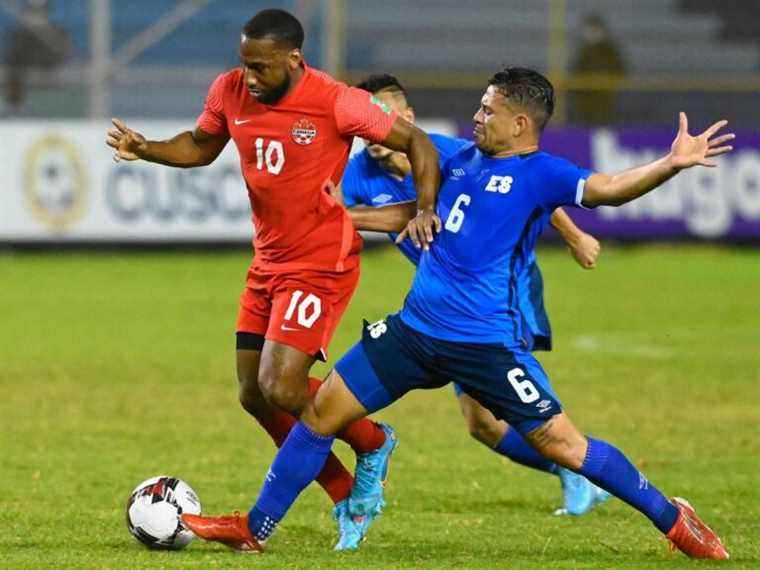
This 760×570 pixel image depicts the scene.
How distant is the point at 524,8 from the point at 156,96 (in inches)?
235

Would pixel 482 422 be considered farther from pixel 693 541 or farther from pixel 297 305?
pixel 693 541

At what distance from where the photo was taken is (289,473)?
275 inches

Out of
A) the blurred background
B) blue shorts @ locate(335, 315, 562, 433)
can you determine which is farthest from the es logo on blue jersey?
the blurred background

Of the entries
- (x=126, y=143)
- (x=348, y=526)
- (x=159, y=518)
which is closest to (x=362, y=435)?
(x=348, y=526)

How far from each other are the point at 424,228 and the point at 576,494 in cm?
198

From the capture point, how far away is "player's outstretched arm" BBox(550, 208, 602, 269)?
7.70 m

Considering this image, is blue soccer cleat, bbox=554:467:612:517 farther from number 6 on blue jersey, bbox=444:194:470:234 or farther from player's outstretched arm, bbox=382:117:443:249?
number 6 on blue jersey, bbox=444:194:470:234

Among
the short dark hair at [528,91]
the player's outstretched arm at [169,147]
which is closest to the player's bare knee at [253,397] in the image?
the player's outstretched arm at [169,147]

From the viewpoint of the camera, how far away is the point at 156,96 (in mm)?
25125

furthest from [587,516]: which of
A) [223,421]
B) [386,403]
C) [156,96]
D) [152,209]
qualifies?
[156,96]

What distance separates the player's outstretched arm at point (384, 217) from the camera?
7316 mm

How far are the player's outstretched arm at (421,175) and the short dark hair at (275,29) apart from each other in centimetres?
58

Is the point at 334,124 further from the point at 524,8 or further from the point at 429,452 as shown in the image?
the point at 524,8

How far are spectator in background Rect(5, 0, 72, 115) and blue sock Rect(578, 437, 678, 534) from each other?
60.5ft
